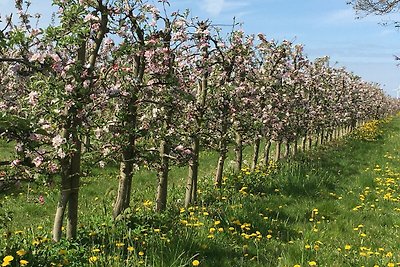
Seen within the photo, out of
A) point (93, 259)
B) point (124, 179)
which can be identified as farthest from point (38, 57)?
point (124, 179)

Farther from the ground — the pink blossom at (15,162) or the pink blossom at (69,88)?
the pink blossom at (69,88)

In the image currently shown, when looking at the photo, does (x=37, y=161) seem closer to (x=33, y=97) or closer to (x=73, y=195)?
(x=33, y=97)

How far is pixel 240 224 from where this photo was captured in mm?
6855

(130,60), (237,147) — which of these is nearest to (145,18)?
(130,60)

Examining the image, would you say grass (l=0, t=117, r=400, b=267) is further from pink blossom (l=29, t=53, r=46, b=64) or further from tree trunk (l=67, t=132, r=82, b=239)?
pink blossom (l=29, t=53, r=46, b=64)

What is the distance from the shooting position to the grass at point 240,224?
5121 mm

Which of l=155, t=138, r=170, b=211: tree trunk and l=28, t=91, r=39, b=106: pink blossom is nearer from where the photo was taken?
l=28, t=91, r=39, b=106: pink blossom

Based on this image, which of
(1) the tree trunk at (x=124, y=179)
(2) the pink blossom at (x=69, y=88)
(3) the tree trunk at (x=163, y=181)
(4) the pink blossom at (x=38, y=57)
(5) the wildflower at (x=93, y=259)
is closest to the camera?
(4) the pink blossom at (x=38, y=57)

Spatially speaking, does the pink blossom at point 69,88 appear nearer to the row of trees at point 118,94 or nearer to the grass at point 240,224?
the row of trees at point 118,94

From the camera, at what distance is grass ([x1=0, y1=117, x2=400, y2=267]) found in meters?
5.12

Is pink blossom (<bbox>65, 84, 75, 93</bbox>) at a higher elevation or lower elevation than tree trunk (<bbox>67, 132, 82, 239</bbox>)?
higher

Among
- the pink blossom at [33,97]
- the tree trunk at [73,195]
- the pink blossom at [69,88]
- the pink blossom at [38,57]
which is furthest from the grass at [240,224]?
the pink blossom at [38,57]

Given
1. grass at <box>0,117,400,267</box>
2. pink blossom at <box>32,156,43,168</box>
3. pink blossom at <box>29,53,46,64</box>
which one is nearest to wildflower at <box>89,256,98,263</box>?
grass at <box>0,117,400,267</box>

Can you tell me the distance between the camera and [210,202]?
8.50 metres
